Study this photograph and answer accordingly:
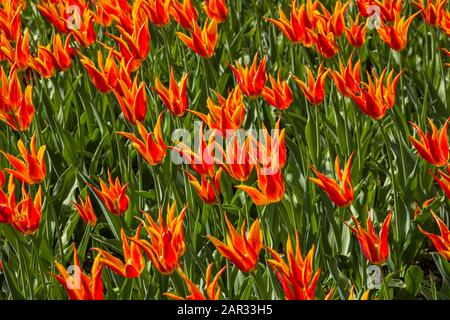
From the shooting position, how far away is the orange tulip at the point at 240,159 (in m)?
2.13

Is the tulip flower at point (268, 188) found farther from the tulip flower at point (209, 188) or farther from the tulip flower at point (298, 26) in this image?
the tulip flower at point (298, 26)

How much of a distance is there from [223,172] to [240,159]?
72 cm

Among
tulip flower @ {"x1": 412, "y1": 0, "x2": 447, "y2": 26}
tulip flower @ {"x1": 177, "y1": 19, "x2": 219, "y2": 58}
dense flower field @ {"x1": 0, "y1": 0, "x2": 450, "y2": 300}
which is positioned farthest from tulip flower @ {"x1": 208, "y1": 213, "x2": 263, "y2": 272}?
tulip flower @ {"x1": 412, "y1": 0, "x2": 447, "y2": 26}

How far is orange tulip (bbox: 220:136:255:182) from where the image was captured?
2131 mm

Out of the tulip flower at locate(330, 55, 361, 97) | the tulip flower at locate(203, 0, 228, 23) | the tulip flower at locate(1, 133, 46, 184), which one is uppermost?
the tulip flower at locate(203, 0, 228, 23)

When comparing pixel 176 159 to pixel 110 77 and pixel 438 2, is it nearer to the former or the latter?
pixel 110 77

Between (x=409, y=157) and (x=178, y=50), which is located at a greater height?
(x=178, y=50)

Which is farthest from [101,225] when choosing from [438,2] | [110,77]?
[438,2]

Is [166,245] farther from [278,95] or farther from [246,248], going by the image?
[278,95]

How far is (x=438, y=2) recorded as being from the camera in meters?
2.98

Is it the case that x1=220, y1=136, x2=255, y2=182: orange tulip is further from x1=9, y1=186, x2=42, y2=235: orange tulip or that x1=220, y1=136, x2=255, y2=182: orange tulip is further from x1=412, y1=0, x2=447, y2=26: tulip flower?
x1=412, y1=0, x2=447, y2=26: tulip flower

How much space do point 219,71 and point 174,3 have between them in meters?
0.66
